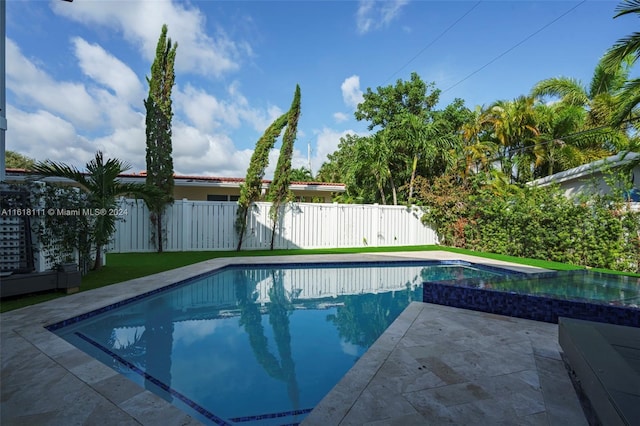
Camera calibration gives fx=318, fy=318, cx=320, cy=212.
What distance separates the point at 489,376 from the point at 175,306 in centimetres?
492

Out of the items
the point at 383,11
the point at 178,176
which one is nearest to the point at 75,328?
the point at 178,176

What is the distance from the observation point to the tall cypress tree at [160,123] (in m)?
10.7

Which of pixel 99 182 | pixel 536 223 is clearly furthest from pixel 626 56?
pixel 99 182

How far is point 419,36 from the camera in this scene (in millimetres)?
13312

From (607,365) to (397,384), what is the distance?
145 centimetres

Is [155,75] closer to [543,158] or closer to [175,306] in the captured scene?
[175,306]

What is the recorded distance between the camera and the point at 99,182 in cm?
700

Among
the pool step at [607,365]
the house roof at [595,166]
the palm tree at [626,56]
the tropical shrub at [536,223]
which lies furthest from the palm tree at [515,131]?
the pool step at [607,365]

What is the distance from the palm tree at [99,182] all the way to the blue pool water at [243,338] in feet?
6.94

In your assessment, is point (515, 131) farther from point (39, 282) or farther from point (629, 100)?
point (39, 282)

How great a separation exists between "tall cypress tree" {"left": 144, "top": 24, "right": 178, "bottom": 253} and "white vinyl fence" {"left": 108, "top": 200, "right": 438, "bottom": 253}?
1.70 ft

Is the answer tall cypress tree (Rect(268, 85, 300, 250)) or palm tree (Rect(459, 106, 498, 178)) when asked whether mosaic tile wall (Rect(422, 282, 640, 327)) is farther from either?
palm tree (Rect(459, 106, 498, 178))

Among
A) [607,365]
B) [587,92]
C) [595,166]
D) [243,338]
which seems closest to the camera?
[607,365]

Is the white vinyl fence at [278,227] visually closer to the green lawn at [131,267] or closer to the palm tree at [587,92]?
the green lawn at [131,267]
